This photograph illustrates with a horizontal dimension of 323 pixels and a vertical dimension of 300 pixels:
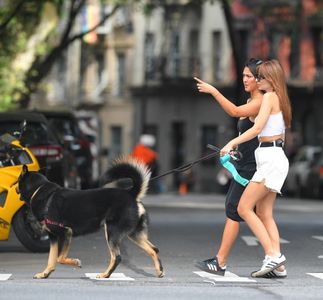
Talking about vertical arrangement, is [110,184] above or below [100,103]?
above

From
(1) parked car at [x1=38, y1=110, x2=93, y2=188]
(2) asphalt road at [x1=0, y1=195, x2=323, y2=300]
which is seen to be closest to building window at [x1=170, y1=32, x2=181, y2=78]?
(1) parked car at [x1=38, y1=110, x2=93, y2=188]

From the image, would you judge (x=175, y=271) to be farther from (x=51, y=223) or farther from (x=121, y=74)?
(x=121, y=74)

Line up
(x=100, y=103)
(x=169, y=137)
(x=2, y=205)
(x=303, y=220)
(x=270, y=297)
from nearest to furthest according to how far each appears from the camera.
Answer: (x=270, y=297)
(x=2, y=205)
(x=303, y=220)
(x=169, y=137)
(x=100, y=103)

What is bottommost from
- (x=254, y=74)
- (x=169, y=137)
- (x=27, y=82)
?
(x=169, y=137)

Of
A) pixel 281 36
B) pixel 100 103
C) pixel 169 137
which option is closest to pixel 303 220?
pixel 281 36

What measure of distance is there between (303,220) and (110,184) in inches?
404

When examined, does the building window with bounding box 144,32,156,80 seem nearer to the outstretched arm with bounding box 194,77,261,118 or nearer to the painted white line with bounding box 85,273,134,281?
the painted white line with bounding box 85,273,134,281

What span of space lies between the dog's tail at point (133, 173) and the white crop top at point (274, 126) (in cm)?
112

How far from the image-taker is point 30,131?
18.4m

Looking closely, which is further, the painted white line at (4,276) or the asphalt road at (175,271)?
the painted white line at (4,276)

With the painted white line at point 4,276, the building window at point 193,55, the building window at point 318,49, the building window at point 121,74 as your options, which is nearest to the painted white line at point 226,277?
the painted white line at point 4,276

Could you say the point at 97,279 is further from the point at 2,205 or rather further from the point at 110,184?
the point at 2,205

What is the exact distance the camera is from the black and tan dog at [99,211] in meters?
11.8

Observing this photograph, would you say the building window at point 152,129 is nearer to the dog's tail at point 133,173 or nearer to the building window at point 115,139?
the building window at point 115,139
